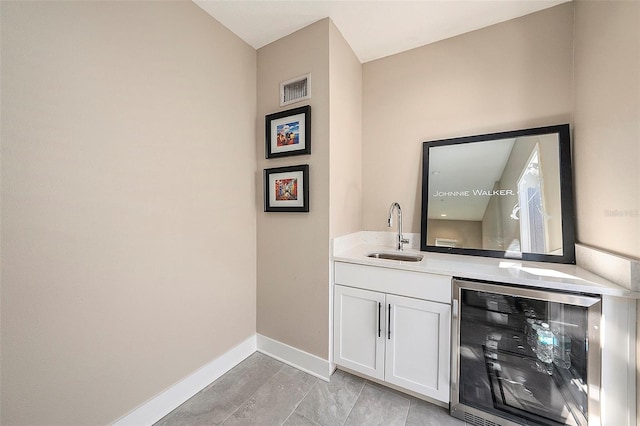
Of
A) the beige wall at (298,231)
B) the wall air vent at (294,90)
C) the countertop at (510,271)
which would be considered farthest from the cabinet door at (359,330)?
the wall air vent at (294,90)

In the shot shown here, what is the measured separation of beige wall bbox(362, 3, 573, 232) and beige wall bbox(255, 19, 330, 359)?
68 cm

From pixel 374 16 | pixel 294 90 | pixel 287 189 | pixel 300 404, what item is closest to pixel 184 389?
pixel 300 404

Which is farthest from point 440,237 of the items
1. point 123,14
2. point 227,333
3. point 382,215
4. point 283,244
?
point 123,14

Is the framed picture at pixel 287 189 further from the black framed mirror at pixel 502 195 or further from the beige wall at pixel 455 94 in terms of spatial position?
the black framed mirror at pixel 502 195

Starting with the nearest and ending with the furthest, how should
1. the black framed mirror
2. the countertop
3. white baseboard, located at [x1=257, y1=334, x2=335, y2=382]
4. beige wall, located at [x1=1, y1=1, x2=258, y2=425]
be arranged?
beige wall, located at [x1=1, y1=1, x2=258, y2=425] → the countertop → the black framed mirror → white baseboard, located at [x1=257, y1=334, x2=335, y2=382]

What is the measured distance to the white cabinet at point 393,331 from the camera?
142 centimetres

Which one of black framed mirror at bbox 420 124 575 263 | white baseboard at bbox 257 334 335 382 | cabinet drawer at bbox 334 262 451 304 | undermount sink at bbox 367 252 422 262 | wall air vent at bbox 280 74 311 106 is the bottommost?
white baseboard at bbox 257 334 335 382

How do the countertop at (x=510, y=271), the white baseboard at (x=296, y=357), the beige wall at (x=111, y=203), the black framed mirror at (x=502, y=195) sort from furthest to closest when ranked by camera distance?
the white baseboard at (x=296, y=357)
the black framed mirror at (x=502, y=195)
the countertop at (x=510, y=271)
the beige wall at (x=111, y=203)

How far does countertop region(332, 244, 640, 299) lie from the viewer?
1105mm

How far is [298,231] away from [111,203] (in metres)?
1.15

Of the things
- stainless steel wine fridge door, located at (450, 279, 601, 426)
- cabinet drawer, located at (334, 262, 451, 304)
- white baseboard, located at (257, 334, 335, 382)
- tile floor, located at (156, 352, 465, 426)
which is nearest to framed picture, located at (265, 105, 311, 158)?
cabinet drawer, located at (334, 262, 451, 304)

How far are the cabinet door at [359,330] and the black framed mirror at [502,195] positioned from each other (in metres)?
0.72

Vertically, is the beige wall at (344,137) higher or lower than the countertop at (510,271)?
higher

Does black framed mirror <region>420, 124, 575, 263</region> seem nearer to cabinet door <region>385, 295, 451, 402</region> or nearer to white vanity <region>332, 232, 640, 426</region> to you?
white vanity <region>332, 232, 640, 426</region>
